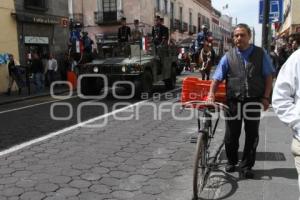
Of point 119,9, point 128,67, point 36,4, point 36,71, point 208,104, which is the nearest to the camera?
point 208,104

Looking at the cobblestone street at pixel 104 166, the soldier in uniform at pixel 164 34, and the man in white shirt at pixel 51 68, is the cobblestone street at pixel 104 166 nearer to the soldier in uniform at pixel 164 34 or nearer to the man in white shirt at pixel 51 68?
the soldier in uniform at pixel 164 34

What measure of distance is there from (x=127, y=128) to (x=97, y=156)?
2.22 meters

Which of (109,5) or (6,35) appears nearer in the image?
(6,35)

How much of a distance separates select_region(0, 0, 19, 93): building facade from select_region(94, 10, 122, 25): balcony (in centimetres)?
1881

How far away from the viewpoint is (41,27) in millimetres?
21094

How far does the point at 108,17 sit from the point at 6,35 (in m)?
20.0

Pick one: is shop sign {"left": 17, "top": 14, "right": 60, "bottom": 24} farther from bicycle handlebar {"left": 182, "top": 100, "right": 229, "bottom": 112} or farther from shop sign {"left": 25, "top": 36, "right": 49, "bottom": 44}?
bicycle handlebar {"left": 182, "top": 100, "right": 229, "bottom": 112}

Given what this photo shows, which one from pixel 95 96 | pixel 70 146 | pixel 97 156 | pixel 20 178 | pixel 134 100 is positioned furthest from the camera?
pixel 95 96

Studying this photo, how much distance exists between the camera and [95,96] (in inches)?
570

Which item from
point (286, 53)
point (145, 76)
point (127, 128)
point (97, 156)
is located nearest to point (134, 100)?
point (145, 76)

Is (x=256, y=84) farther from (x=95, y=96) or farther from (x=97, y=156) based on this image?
(x=95, y=96)

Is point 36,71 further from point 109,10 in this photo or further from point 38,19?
point 109,10

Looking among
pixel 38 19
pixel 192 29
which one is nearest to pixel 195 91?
pixel 38 19

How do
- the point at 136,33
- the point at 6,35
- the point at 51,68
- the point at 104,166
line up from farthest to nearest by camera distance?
the point at 51,68
the point at 6,35
the point at 136,33
the point at 104,166
